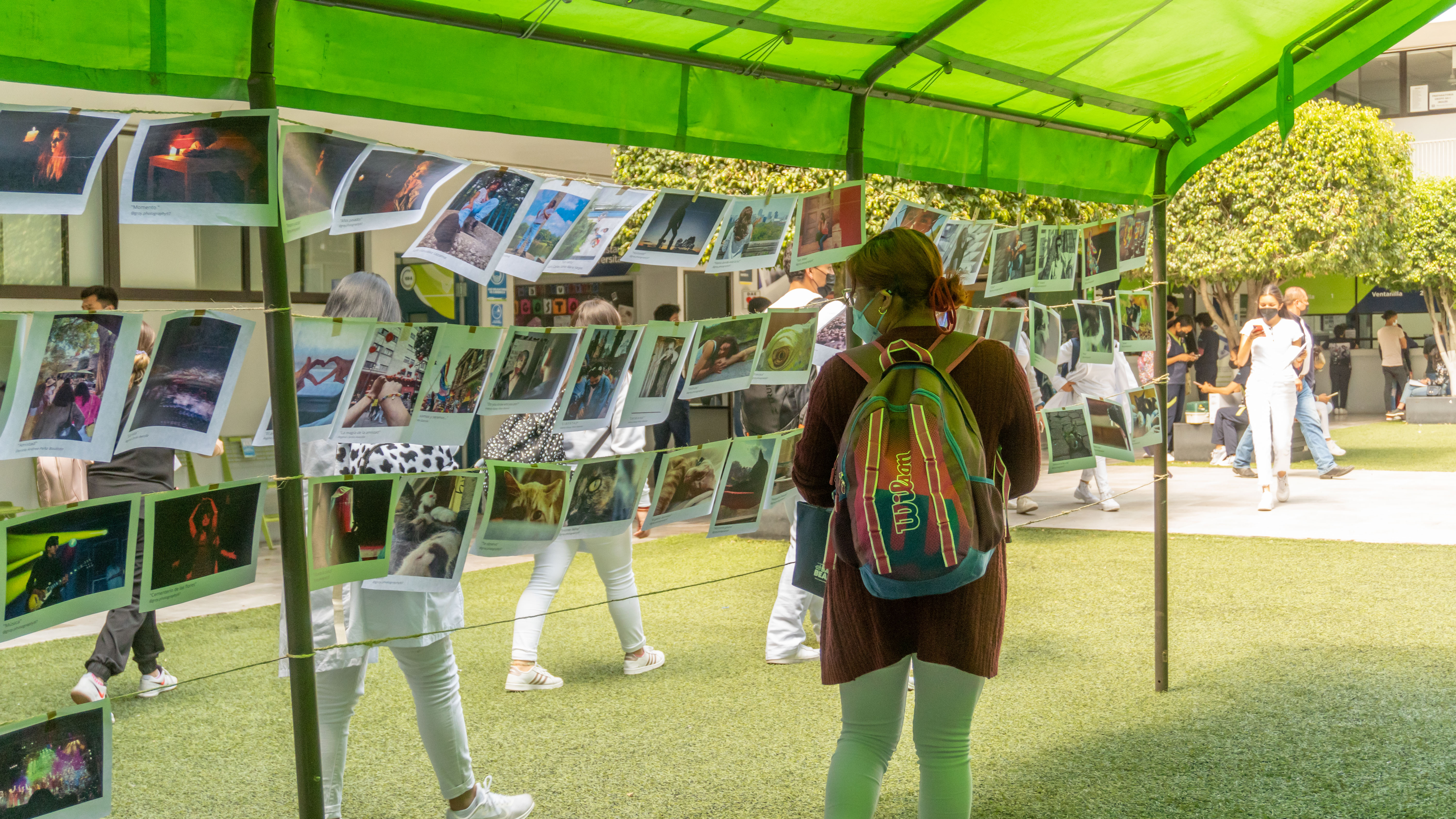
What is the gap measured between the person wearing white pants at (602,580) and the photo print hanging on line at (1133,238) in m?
2.18

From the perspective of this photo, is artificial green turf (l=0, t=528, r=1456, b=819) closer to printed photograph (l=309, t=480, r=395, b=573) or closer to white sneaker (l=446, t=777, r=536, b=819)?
white sneaker (l=446, t=777, r=536, b=819)

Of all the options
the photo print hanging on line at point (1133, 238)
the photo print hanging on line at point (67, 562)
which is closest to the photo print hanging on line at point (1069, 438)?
the photo print hanging on line at point (1133, 238)

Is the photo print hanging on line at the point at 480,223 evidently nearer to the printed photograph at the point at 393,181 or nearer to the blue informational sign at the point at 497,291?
the printed photograph at the point at 393,181

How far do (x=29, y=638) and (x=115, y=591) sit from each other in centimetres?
508

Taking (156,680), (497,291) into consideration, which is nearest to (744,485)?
(156,680)

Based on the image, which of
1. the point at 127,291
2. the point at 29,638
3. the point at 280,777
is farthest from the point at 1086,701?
the point at 127,291

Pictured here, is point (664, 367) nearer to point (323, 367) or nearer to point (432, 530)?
point (432, 530)

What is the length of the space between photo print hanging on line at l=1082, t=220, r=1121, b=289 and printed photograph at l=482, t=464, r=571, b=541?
9.34ft

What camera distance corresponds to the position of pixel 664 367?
10.7ft

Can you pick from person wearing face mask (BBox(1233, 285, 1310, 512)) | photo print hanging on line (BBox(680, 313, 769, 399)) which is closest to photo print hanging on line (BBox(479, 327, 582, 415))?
photo print hanging on line (BBox(680, 313, 769, 399))

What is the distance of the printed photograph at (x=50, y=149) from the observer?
2.12 m

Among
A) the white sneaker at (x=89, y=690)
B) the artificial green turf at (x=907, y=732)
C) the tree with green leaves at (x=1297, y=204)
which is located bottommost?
the artificial green turf at (x=907, y=732)

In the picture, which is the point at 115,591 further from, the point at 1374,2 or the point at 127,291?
the point at 127,291

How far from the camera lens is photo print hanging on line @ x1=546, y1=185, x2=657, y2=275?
305 centimetres
